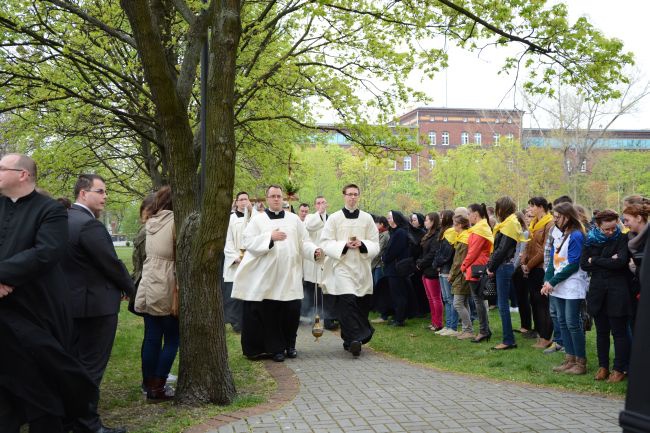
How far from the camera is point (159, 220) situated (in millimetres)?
6918

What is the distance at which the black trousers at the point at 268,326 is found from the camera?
916 cm

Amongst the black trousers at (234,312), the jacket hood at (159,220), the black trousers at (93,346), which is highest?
the jacket hood at (159,220)

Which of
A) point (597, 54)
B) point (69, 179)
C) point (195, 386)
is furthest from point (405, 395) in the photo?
point (69, 179)

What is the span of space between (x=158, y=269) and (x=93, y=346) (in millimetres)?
1385

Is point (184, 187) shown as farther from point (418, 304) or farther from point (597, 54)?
point (418, 304)

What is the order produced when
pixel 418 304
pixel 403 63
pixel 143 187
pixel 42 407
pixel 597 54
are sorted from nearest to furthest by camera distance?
1. pixel 42 407
2. pixel 597 54
3. pixel 418 304
4. pixel 403 63
5. pixel 143 187

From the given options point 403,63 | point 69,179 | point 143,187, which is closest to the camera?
point 403,63

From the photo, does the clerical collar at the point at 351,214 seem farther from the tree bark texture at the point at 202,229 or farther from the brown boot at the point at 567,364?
the tree bark texture at the point at 202,229

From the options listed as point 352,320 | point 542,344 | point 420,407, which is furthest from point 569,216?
point 420,407

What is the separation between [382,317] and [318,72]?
563 centimetres

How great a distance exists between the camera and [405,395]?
662cm

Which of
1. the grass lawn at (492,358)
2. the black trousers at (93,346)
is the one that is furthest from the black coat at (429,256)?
the black trousers at (93,346)

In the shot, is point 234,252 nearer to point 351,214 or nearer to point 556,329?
point 351,214

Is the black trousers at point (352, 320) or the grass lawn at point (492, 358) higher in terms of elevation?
the black trousers at point (352, 320)
